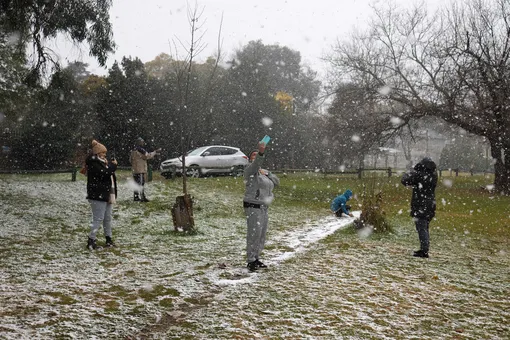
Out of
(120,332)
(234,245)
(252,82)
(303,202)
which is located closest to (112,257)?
(234,245)

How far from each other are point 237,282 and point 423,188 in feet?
12.1

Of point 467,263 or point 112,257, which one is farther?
point 467,263

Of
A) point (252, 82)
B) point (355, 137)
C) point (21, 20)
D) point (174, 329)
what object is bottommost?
point (174, 329)

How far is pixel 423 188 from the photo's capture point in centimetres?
729

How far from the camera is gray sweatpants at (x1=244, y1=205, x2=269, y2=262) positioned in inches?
247

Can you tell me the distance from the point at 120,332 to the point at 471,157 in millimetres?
54809

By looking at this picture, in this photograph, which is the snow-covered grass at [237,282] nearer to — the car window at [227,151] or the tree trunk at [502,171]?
the car window at [227,151]

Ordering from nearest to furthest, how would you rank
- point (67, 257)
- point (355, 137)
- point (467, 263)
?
point (67, 257) → point (467, 263) → point (355, 137)

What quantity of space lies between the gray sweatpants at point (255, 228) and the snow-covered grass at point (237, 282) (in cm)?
36

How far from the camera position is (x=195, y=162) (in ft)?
67.9

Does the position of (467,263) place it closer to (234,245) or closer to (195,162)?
(234,245)

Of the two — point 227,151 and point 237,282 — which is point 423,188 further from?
point 227,151

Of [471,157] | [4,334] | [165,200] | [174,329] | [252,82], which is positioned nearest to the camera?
[4,334]

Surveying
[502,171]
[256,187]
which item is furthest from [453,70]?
[256,187]
